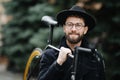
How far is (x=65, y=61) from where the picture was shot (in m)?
4.49

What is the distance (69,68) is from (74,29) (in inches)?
15.0

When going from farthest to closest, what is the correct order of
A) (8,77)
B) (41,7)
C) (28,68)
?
(8,77) → (41,7) → (28,68)

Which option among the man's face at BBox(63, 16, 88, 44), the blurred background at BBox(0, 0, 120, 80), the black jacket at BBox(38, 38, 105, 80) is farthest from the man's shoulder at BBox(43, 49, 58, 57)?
the blurred background at BBox(0, 0, 120, 80)

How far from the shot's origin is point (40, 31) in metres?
11.2

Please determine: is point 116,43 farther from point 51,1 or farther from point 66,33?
point 66,33

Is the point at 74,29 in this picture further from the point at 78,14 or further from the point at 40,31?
the point at 40,31

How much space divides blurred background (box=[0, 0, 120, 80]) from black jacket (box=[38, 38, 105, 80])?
3.46 m

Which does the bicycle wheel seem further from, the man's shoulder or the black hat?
the black hat

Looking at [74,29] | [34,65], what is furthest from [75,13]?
[34,65]

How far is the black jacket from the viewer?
457 centimetres

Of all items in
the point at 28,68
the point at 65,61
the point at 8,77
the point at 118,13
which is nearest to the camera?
the point at 65,61

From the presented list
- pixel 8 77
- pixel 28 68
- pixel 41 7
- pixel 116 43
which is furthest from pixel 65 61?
pixel 8 77

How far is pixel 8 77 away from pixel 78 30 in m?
8.53

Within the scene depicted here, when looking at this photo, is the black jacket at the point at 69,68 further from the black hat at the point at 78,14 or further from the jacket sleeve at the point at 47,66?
the black hat at the point at 78,14
